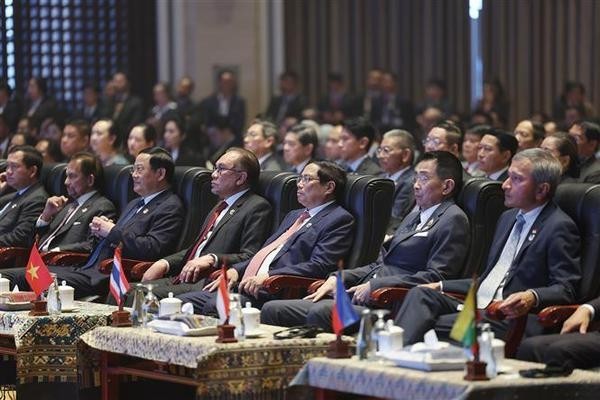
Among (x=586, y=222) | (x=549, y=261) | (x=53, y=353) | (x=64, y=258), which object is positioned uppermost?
(x=586, y=222)

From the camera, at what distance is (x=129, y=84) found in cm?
1527

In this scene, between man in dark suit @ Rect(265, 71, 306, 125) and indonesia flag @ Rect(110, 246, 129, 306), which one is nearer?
indonesia flag @ Rect(110, 246, 129, 306)

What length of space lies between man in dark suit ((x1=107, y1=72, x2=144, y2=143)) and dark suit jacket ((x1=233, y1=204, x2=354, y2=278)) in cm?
729

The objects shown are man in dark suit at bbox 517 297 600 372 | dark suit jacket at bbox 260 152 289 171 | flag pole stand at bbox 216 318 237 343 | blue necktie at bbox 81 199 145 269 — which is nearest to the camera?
man in dark suit at bbox 517 297 600 372

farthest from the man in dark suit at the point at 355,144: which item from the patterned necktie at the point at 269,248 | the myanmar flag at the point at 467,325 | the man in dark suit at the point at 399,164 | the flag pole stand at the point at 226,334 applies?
the myanmar flag at the point at 467,325

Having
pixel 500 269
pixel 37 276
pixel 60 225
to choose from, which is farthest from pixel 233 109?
pixel 500 269

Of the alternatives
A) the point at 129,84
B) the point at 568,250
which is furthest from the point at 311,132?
the point at 129,84

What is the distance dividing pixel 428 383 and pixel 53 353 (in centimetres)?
204

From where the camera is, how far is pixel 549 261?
5.84 m

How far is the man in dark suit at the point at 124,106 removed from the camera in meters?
14.3

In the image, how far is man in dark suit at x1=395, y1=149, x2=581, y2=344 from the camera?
18.7ft

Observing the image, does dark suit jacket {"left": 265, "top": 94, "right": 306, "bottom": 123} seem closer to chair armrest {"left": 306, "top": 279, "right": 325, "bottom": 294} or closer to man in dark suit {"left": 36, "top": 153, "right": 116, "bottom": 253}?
man in dark suit {"left": 36, "top": 153, "right": 116, "bottom": 253}

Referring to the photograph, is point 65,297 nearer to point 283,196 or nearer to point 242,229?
point 242,229

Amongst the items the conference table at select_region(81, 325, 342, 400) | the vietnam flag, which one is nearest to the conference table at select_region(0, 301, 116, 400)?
the vietnam flag
